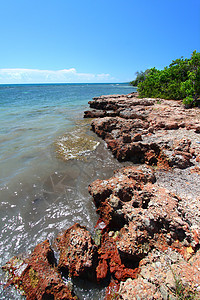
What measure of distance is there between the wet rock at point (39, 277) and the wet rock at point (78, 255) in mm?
247

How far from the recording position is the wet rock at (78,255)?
120 inches

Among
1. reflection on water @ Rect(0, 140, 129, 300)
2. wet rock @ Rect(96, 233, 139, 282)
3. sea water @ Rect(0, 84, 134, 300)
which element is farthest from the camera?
sea water @ Rect(0, 84, 134, 300)

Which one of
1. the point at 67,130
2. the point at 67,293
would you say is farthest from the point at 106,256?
the point at 67,130

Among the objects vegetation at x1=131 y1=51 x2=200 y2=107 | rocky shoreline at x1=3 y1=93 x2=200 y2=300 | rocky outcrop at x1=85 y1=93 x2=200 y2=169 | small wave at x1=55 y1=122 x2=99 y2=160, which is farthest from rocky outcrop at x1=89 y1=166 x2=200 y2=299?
vegetation at x1=131 y1=51 x2=200 y2=107

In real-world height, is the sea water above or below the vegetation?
below

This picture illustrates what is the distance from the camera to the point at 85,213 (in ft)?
15.8

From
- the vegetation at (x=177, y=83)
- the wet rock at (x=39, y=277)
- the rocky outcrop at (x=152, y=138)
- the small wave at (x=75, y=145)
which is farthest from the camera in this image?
the vegetation at (x=177, y=83)

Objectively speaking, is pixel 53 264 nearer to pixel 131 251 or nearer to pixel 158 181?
pixel 131 251

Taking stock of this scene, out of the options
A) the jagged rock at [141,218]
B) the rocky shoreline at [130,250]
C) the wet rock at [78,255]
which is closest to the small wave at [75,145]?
the rocky shoreline at [130,250]

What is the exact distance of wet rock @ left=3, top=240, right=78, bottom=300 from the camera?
274 centimetres

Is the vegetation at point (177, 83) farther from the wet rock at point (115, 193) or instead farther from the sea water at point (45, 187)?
the wet rock at point (115, 193)

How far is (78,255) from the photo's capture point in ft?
10.5

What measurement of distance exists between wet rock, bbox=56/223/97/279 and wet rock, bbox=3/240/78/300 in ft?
0.81

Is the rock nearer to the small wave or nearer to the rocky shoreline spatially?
the rocky shoreline
